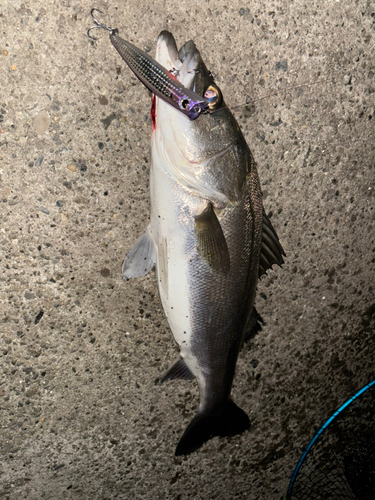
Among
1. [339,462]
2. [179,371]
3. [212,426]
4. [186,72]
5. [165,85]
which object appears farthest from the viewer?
[339,462]

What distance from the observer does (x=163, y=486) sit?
7.27ft

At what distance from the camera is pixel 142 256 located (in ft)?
5.50

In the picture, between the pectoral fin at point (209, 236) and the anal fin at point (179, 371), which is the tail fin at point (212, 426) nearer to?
the anal fin at point (179, 371)

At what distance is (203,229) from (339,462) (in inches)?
84.2

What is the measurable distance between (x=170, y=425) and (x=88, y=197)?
53.3 inches

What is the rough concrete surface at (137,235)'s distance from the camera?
170 centimetres

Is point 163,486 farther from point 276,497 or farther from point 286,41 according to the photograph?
point 286,41

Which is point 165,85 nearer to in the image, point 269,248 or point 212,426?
point 269,248

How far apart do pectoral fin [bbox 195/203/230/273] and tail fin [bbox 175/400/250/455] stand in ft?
2.66

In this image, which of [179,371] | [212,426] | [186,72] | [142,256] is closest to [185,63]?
[186,72]

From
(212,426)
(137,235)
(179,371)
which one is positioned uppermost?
(137,235)

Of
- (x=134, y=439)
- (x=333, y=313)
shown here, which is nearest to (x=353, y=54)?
(x=333, y=313)

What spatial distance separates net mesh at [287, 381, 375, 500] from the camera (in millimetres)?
2510

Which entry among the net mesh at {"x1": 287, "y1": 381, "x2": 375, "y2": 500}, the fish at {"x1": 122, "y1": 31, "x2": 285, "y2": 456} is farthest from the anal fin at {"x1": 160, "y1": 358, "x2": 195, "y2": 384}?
the net mesh at {"x1": 287, "y1": 381, "x2": 375, "y2": 500}
